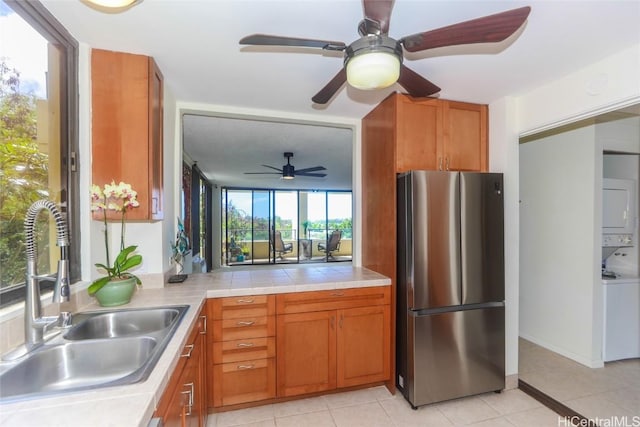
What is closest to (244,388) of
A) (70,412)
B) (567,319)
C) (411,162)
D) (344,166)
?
(70,412)

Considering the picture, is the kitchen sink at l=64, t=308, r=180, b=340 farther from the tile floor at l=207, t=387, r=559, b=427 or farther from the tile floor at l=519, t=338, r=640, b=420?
the tile floor at l=519, t=338, r=640, b=420

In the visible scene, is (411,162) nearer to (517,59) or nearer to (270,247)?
(517,59)

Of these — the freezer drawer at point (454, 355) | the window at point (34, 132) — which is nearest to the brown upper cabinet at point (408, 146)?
the freezer drawer at point (454, 355)

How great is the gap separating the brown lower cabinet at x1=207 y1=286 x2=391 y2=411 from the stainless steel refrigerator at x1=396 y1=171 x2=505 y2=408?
24 centimetres

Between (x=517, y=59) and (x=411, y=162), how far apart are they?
91cm

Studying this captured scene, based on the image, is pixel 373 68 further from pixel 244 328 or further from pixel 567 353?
pixel 567 353

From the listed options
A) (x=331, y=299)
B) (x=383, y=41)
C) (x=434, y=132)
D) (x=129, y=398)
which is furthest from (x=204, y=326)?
(x=434, y=132)

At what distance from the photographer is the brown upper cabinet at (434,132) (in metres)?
2.30

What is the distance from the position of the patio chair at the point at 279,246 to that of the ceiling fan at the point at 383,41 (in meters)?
7.83

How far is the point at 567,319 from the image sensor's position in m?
2.83

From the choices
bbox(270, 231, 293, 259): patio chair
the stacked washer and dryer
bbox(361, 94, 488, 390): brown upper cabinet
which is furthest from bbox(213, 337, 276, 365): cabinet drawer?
bbox(270, 231, 293, 259): patio chair

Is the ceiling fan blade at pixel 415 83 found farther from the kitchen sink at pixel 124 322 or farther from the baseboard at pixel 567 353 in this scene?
the baseboard at pixel 567 353

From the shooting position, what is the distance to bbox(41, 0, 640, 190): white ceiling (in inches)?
52.9

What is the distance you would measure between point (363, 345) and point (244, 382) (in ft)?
3.06
